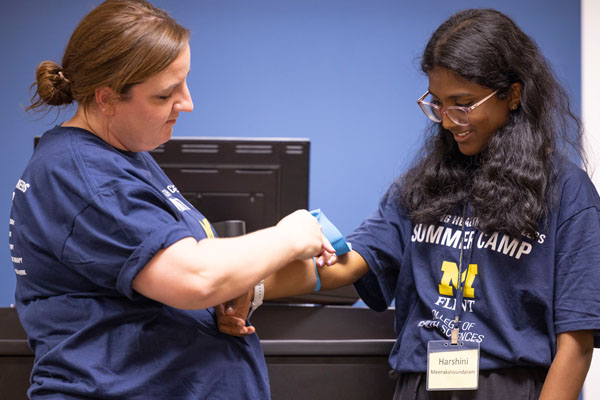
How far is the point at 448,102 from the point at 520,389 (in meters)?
0.68

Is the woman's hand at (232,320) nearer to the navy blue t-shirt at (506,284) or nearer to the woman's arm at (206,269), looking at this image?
the woman's arm at (206,269)

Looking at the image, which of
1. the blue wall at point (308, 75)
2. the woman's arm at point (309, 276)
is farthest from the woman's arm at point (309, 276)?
the blue wall at point (308, 75)

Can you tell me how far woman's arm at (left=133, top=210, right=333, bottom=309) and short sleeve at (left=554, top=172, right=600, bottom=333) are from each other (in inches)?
26.1

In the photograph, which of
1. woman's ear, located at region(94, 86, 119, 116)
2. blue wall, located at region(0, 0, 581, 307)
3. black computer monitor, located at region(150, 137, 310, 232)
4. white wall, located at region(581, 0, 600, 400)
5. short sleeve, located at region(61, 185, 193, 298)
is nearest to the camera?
short sleeve, located at region(61, 185, 193, 298)

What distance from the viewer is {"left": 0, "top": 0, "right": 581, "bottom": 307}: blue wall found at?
12.5 ft

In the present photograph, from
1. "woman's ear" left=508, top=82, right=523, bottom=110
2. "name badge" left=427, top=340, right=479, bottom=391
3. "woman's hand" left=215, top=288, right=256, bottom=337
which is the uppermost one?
"woman's ear" left=508, top=82, right=523, bottom=110

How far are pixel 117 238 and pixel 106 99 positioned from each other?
27 cm

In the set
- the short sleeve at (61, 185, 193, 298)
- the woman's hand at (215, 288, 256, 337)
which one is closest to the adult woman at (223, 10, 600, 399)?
the woman's hand at (215, 288, 256, 337)

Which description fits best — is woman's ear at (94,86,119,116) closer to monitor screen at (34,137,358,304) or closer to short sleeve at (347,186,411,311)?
short sleeve at (347,186,411,311)

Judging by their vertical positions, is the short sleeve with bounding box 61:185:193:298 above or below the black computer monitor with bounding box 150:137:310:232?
above

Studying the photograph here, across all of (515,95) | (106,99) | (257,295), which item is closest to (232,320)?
(257,295)

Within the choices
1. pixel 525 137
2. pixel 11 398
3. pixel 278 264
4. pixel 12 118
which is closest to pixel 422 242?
pixel 525 137

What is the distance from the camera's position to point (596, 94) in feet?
11.1

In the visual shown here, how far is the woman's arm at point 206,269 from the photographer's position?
102 cm
